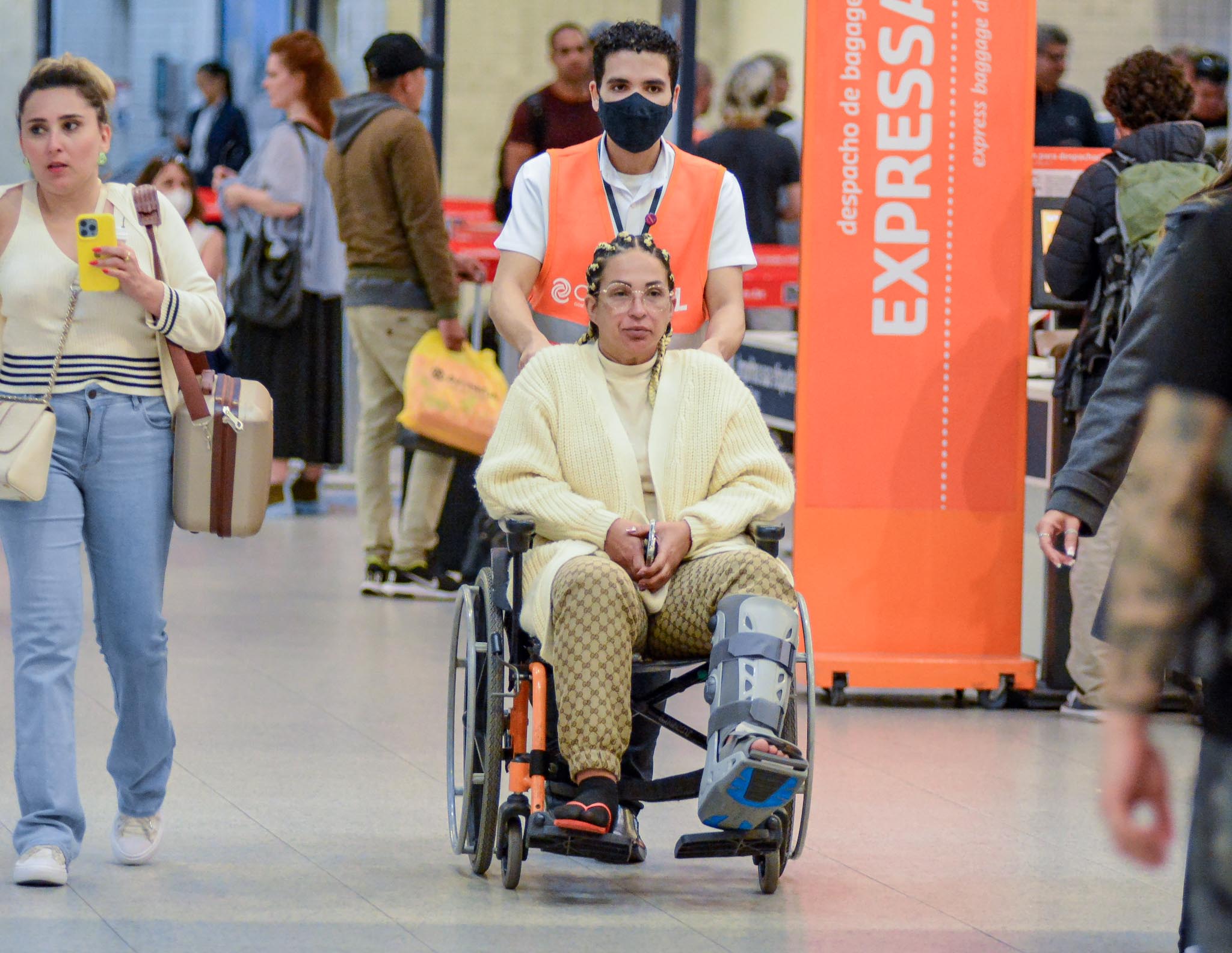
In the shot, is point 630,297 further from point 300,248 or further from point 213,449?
point 300,248

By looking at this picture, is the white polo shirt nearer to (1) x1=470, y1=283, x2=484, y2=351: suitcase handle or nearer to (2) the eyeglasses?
(2) the eyeglasses

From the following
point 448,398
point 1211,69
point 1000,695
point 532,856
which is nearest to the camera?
point 532,856

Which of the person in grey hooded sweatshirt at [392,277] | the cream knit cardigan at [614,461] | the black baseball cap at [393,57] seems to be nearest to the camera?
the cream knit cardigan at [614,461]

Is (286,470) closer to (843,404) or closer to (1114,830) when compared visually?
(843,404)

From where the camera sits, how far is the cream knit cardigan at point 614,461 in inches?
144

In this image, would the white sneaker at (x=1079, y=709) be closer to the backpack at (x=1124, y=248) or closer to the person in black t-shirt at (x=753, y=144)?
the backpack at (x=1124, y=248)

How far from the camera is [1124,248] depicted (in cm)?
514

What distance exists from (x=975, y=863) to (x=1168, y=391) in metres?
2.28

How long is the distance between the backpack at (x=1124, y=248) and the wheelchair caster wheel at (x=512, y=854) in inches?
91.0

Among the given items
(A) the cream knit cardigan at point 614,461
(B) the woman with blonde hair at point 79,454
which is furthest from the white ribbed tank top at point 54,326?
(A) the cream knit cardigan at point 614,461

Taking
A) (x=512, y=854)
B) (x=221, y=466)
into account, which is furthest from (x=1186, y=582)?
(x=221, y=466)

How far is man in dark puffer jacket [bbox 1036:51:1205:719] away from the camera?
520cm

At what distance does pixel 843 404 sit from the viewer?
541cm

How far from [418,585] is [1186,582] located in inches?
225
